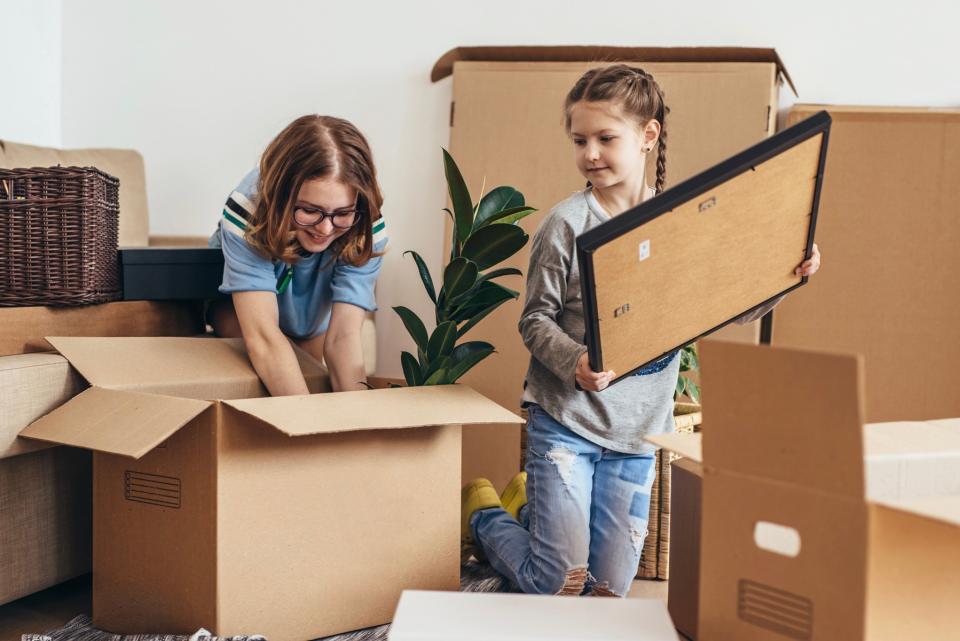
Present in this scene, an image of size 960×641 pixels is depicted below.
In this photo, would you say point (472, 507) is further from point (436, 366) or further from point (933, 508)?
point (933, 508)

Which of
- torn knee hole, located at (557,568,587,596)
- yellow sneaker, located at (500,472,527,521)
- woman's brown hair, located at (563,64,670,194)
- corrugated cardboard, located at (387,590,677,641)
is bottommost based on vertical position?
torn knee hole, located at (557,568,587,596)

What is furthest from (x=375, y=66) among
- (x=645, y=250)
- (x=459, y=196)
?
(x=645, y=250)

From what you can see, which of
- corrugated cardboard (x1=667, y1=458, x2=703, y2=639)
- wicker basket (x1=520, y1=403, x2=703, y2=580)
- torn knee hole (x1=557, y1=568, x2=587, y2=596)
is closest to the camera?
corrugated cardboard (x1=667, y1=458, x2=703, y2=639)

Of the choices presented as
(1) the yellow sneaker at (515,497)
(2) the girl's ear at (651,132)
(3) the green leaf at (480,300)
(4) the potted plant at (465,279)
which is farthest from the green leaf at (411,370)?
(2) the girl's ear at (651,132)

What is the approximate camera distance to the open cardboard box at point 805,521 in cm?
68

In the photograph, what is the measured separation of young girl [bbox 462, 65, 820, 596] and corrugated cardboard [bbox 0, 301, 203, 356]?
78cm

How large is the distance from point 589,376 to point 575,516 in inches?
12.4

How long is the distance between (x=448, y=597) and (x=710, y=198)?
1.82 feet

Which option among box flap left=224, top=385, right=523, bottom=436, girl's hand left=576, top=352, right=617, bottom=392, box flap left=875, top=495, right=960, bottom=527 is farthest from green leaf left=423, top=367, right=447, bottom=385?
box flap left=875, top=495, right=960, bottom=527

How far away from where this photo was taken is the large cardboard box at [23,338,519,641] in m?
1.23

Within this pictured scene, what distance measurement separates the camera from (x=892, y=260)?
7.20 ft

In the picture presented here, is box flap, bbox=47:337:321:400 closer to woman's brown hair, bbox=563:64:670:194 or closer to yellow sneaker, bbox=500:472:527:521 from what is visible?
yellow sneaker, bbox=500:472:527:521

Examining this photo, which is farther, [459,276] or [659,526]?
[659,526]

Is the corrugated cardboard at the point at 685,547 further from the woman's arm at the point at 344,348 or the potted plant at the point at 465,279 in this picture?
the woman's arm at the point at 344,348
